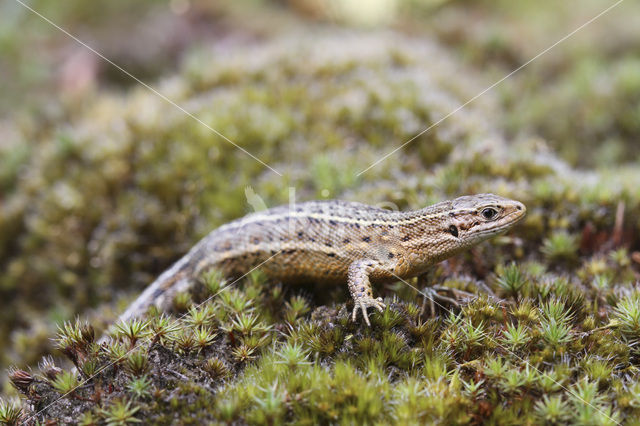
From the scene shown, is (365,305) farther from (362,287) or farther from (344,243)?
(344,243)

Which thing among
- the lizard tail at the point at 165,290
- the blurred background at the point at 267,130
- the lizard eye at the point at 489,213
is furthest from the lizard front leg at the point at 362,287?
the lizard tail at the point at 165,290

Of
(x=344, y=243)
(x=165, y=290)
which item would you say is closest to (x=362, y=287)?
(x=344, y=243)

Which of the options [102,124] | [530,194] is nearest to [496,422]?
[530,194]

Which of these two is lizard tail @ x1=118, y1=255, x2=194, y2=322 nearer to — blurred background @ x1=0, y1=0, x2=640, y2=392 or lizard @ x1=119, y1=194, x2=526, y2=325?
lizard @ x1=119, y1=194, x2=526, y2=325

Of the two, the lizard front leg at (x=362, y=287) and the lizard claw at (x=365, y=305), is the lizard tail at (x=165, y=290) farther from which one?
the lizard claw at (x=365, y=305)

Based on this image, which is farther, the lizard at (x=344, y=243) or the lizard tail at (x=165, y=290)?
the lizard tail at (x=165, y=290)

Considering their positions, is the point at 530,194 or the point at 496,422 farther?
the point at 530,194

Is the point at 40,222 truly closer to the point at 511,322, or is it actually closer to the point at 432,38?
the point at 511,322
